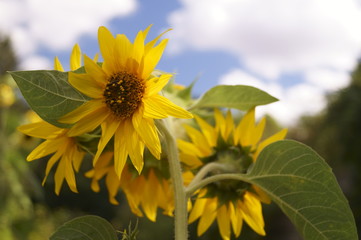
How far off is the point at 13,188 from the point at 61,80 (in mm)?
4060

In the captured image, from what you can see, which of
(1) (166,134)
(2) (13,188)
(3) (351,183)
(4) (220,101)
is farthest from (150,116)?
(3) (351,183)

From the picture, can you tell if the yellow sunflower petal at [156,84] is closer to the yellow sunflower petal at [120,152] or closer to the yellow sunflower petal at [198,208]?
the yellow sunflower petal at [120,152]

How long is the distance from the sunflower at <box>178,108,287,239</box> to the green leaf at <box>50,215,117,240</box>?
12cm

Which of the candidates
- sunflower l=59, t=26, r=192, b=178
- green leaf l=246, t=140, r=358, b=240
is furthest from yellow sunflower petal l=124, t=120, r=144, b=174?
green leaf l=246, t=140, r=358, b=240

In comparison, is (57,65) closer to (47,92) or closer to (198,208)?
(47,92)

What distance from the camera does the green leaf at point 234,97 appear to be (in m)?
0.47

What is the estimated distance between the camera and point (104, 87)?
16.3 inches

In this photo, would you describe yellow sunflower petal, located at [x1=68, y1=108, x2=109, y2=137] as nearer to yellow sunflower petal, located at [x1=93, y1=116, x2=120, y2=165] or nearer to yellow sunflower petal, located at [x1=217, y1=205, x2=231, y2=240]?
yellow sunflower petal, located at [x1=93, y1=116, x2=120, y2=165]

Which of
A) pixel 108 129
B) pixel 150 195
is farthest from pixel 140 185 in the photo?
pixel 108 129

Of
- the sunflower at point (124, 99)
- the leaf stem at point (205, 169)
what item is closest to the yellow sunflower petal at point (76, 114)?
the sunflower at point (124, 99)

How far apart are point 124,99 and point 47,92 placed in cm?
7

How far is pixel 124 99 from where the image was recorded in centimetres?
42

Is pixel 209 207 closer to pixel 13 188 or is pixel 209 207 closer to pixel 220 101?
pixel 220 101

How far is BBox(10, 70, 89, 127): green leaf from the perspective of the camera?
0.38 metres
